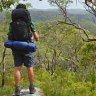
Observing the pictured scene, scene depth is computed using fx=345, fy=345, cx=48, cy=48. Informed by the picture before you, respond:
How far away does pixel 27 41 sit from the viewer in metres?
6.46

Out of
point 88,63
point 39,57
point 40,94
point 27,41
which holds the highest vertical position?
point 27,41

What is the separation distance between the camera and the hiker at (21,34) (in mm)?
6383

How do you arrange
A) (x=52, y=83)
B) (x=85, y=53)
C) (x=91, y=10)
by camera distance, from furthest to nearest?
(x=85, y=53) < (x=91, y=10) < (x=52, y=83)

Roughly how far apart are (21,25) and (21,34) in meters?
0.17

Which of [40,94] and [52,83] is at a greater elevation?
[40,94]

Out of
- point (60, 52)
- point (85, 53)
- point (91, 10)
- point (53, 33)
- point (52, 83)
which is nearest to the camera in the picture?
point (52, 83)

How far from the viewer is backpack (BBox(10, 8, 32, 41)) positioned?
637 centimetres

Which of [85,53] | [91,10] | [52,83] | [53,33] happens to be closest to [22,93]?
[52,83]

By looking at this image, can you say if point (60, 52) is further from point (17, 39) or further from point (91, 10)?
point (17, 39)

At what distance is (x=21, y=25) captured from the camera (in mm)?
6363

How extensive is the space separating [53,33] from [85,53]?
26.3 feet

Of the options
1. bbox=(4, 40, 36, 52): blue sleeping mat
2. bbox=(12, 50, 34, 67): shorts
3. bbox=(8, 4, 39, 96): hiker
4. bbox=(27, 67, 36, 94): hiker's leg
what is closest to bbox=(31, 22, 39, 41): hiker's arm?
bbox=(8, 4, 39, 96): hiker

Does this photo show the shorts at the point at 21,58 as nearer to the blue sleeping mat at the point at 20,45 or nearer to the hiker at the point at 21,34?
the hiker at the point at 21,34

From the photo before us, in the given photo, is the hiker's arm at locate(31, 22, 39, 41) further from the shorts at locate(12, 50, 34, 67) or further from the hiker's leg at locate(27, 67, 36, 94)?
the hiker's leg at locate(27, 67, 36, 94)
